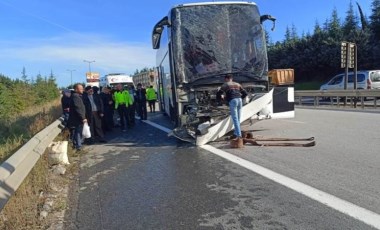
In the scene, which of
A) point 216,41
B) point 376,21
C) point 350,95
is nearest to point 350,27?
point 376,21

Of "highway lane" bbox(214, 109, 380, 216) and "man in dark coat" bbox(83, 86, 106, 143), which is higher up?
"man in dark coat" bbox(83, 86, 106, 143)

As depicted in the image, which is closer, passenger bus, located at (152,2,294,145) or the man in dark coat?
passenger bus, located at (152,2,294,145)

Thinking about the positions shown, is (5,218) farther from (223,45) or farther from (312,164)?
(223,45)

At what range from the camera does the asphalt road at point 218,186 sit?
496cm

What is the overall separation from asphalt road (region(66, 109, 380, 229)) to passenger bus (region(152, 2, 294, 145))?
1.07m

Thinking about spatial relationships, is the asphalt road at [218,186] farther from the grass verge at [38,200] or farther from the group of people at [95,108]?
the group of people at [95,108]

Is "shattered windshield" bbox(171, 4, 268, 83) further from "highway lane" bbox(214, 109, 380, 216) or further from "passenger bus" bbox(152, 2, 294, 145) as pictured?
"highway lane" bbox(214, 109, 380, 216)

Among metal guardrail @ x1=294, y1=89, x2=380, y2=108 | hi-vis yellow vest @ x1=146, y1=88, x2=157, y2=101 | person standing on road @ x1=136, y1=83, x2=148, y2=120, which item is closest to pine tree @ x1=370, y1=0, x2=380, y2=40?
metal guardrail @ x1=294, y1=89, x2=380, y2=108

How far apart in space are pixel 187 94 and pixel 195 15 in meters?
2.07

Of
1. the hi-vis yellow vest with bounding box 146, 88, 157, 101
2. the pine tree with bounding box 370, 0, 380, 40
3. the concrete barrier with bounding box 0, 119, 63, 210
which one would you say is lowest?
the concrete barrier with bounding box 0, 119, 63, 210

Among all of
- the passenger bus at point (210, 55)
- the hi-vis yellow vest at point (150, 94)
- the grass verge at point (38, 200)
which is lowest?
the grass verge at point (38, 200)

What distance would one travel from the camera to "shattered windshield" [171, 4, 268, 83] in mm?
11359

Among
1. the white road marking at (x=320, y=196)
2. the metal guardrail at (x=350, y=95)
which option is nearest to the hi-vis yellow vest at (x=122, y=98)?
the white road marking at (x=320, y=196)

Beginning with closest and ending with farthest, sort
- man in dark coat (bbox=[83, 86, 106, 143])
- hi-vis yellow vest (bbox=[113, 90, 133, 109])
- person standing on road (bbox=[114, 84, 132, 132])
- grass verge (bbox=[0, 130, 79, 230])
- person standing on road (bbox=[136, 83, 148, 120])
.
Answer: grass verge (bbox=[0, 130, 79, 230]), man in dark coat (bbox=[83, 86, 106, 143]), person standing on road (bbox=[114, 84, 132, 132]), hi-vis yellow vest (bbox=[113, 90, 133, 109]), person standing on road (bbox=[136, 83, 148, 120])
